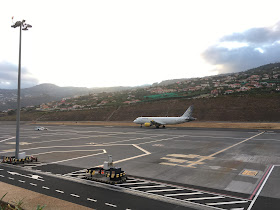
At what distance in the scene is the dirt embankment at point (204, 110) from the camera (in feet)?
284

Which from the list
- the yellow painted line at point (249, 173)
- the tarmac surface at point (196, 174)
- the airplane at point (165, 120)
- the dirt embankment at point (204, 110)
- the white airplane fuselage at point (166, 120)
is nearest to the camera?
the tarmac surface at point (196, 174)

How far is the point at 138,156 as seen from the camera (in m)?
28.0

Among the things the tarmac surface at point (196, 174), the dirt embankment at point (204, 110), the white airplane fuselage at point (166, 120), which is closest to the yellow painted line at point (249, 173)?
the tarmac surface at point (196, 174)

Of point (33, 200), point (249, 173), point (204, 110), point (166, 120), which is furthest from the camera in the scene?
point (204, 110)

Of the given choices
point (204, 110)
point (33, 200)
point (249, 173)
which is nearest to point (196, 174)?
point (249, 173)

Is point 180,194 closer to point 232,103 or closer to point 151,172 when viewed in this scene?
point 151,172

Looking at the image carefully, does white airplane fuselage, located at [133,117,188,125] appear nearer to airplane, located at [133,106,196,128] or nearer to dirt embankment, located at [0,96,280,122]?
airplane, located at [133,106,196,128]

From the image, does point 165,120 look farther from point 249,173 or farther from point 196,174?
point 196,174

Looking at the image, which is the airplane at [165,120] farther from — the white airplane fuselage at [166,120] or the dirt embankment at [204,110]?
the dirt embankment at [204,110]

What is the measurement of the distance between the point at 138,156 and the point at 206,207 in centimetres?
1609

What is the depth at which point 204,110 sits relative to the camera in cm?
9856

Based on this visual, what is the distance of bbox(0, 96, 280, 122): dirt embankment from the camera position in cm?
8656

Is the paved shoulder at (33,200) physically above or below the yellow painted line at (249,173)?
above

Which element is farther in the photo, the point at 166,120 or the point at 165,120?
the point at 165,120
